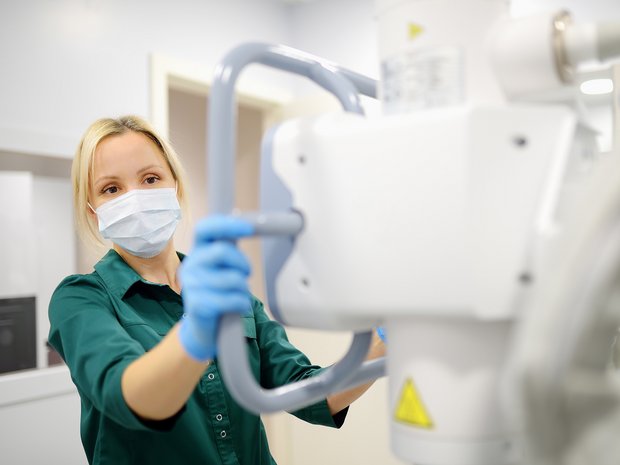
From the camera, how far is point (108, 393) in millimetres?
791

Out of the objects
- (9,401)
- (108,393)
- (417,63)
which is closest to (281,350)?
(108,393)

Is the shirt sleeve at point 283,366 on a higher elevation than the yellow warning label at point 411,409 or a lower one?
lower

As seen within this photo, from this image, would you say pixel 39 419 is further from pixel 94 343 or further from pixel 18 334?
pixel 94 343

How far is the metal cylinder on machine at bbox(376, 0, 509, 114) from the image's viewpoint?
1.91 ft

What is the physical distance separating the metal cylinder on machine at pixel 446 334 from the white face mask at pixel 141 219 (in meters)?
0.69

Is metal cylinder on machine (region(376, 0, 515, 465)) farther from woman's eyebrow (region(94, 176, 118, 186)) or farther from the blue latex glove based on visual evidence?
woman's eyebrow (region(94, 176, 118, 186))

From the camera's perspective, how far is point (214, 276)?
0.60m

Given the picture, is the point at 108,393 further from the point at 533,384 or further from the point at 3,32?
the point at 3,32

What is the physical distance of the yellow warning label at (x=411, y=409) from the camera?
60cm

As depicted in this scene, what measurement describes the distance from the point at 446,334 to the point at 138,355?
17.8 inches

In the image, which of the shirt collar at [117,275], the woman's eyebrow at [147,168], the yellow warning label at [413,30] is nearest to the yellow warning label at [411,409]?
the yellow warning label at [413,30]

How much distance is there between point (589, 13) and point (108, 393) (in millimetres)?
2206

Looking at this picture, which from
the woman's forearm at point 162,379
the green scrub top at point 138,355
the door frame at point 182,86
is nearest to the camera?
the woman's forearm at point 162,379

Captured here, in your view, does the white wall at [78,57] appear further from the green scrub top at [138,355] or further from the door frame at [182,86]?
the green scrub top at [138,355]
